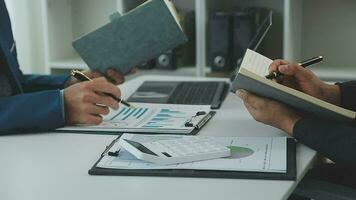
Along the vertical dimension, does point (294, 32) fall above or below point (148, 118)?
above

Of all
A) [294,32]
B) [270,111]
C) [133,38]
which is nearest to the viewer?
[270,111]

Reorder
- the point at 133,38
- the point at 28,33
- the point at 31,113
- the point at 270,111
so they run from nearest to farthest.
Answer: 1. the point at 270,111
2. the point at 31,113
3. the point at 133,38
4. the point at 28,33

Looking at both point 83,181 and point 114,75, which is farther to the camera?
point 114,75

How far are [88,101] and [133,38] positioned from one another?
0.78 feet

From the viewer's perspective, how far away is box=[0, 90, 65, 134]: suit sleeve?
1.47 meters

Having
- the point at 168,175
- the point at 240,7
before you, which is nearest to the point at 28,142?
the point at 168,175

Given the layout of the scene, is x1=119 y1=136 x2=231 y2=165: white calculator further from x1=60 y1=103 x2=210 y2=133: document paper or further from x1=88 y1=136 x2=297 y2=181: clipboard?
x1=60 y1=103 x2=210 y2=133: document paper

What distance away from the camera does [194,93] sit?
1.89 meters

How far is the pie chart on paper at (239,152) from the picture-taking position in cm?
121

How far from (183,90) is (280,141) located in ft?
2.15

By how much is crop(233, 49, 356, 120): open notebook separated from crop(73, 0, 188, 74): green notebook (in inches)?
13.6

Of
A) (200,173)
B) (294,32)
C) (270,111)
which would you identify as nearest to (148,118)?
(270,111)

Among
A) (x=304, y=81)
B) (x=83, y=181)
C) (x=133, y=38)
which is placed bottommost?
(x=83, y=181)

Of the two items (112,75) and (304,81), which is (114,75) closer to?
(112,75)
